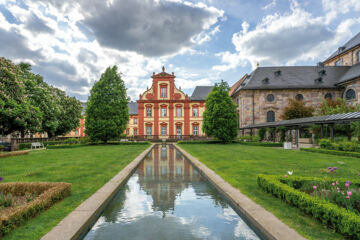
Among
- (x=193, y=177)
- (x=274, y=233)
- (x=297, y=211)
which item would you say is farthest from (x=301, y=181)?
(x=193, y=177)

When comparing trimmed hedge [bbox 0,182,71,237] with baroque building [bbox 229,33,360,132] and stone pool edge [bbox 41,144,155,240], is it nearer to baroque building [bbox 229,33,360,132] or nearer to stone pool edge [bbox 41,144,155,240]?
stone pool edge [bbox 41,144,155,240]

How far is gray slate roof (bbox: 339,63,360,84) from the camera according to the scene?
3493 cm

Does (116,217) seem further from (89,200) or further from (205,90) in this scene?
(205,90)

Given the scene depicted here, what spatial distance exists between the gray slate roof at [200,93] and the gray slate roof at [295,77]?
9.27 m

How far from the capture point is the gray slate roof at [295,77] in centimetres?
3956

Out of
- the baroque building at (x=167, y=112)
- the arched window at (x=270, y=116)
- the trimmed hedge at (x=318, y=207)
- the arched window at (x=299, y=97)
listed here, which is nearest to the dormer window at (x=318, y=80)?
the arched window at (x=299, y=97)

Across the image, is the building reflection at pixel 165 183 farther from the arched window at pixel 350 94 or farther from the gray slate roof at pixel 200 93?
the arched window at pixel 350 94

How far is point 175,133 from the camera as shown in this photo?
1796 inches

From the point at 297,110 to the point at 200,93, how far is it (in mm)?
20106

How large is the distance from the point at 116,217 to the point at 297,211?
13.4ft

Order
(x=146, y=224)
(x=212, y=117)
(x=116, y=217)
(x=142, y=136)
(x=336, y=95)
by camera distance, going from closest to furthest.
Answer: (x=146, y=224) < (x=116, y=217) < (x=212, y=117) < (x=336, y=95) < (x=142, y=136)

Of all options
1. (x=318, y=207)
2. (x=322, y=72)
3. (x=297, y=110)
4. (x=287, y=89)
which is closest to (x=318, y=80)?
(x=322, y=72)

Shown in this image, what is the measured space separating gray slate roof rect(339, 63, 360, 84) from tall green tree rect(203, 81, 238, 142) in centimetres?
1983

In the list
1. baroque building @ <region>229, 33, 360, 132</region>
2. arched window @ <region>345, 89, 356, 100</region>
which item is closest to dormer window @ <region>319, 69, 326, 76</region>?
baroque building @ <region>229, 33, 360, 132</region>
